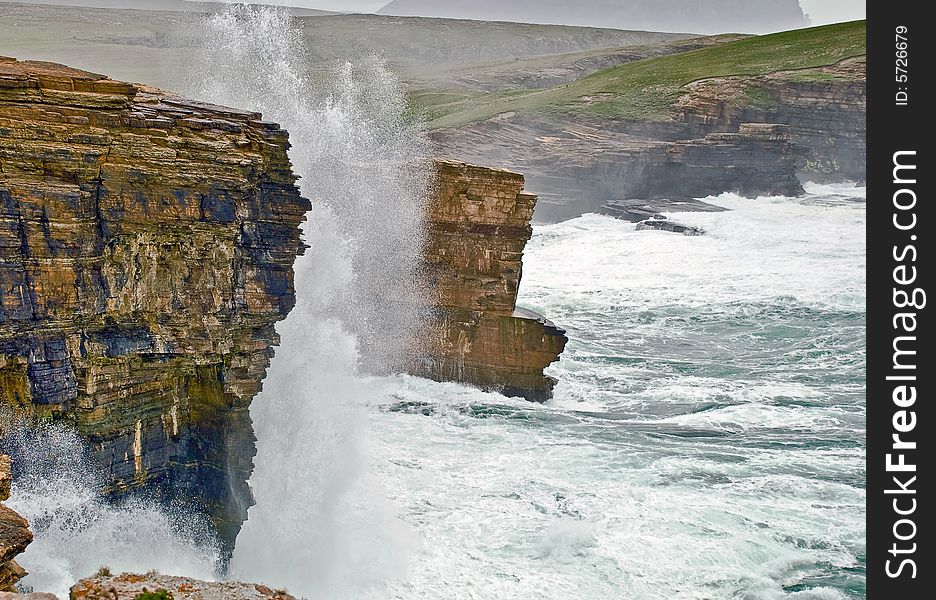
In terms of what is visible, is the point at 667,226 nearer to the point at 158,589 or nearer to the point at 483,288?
the point at 483,288

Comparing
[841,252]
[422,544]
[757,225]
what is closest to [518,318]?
[422,544]

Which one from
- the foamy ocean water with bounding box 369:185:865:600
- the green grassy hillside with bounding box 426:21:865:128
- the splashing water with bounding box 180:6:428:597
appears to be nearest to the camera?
the foamy ocean water with bounding box 369:185:865:600

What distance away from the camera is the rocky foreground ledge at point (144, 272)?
1236 cm

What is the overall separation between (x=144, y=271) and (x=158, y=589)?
4713 millimetres

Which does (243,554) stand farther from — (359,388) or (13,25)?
(13,25)

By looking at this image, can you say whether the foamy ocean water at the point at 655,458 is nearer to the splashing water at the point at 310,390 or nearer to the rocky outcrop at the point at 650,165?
the splashing water at the point at 310,390

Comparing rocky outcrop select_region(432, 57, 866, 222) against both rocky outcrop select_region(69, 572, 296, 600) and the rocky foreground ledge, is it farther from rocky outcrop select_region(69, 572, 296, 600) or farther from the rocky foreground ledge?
rocky outcrop select_region(69, 572, 296, 600)

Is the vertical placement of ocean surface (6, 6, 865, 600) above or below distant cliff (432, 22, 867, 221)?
below

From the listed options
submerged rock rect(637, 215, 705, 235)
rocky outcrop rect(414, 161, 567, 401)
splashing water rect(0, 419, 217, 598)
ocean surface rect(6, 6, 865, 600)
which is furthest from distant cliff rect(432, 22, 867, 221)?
splashing water rect(0, 419, 217, 598)

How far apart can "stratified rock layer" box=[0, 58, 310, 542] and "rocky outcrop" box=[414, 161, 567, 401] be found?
7250 mm

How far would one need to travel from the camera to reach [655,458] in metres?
19.2

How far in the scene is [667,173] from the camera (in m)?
56.9

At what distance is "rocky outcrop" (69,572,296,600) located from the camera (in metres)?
9.80

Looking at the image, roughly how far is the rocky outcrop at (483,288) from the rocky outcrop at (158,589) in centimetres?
1164
